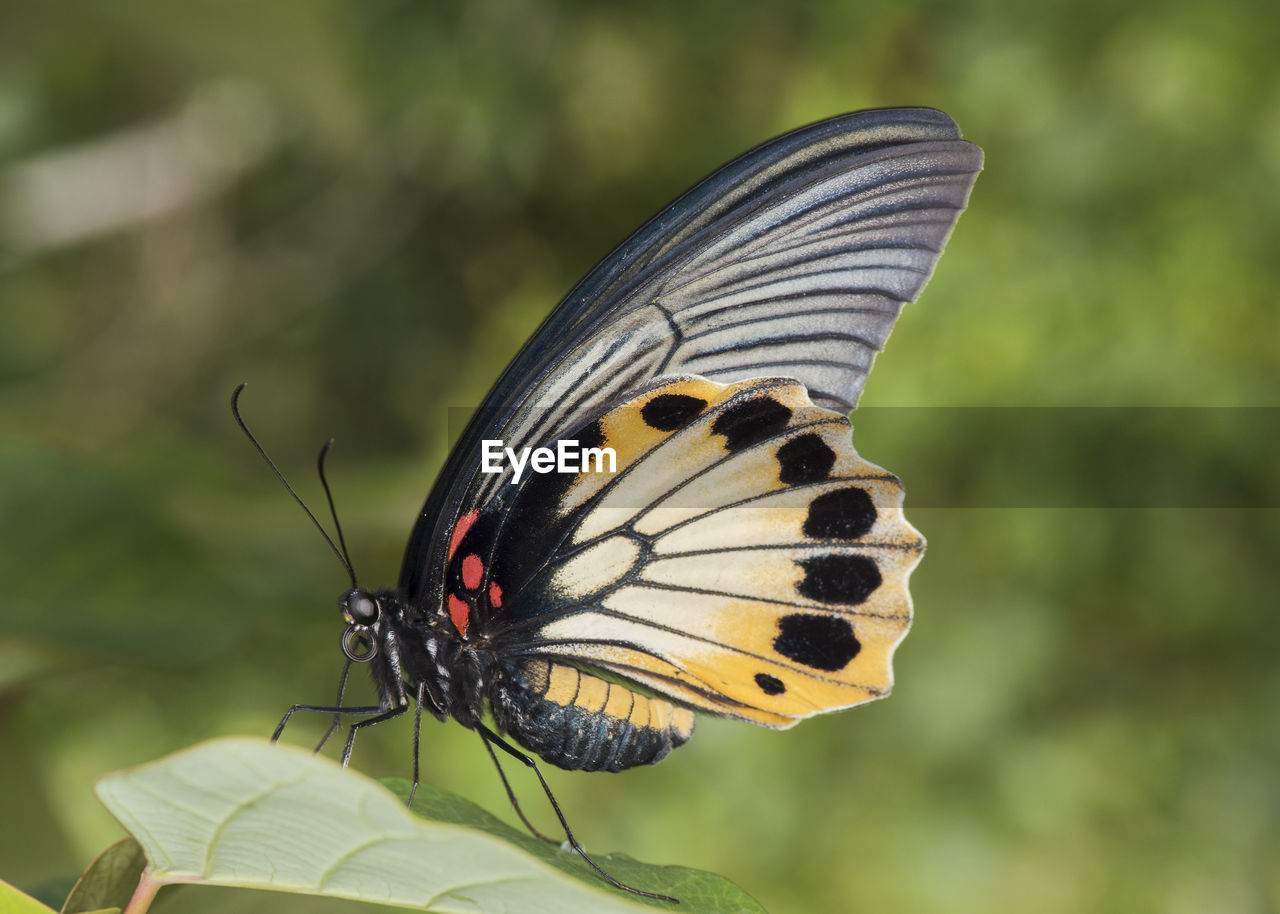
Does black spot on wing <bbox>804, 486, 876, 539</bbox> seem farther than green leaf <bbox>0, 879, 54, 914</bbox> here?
Yes

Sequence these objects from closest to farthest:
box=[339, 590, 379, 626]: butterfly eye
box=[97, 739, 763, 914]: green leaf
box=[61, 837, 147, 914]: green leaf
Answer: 1. box=[97, 739, 763, 914]: green leaf
2. box=[61, 837, 147, 914]: green leaf
3. box=[339, 590, 379, 626]: butterfly eye

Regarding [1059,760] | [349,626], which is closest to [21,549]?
[349,626]

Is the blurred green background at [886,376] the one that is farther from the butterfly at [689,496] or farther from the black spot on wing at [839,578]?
the black spot on wing at [839,578]

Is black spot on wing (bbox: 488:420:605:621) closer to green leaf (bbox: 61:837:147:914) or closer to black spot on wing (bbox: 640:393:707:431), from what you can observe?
black spot on wing (bbox: 640:393:707:431)

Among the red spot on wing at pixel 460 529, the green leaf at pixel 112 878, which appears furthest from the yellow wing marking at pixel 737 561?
the green leaf at pixel 112 878

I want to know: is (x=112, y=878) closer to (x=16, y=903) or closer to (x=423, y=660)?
(x=16, y=903)

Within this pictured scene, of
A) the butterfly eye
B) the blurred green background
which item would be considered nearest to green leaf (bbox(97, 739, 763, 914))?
the butterfly eye
